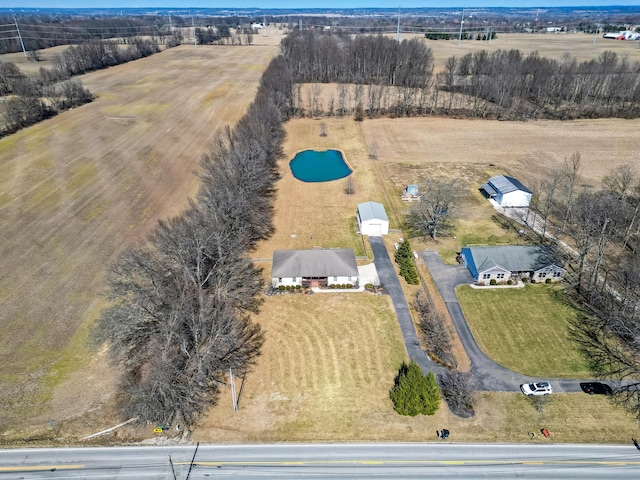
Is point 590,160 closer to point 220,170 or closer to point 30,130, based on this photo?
point 220,170

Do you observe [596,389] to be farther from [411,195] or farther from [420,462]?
[411,195]

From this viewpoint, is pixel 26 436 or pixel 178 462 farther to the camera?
pixel 26 436

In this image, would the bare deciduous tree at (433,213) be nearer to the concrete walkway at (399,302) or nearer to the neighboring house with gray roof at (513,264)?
the concrete walkway at (399,302)

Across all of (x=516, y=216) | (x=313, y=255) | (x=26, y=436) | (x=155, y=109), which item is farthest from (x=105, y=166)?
(x=516, y=216)

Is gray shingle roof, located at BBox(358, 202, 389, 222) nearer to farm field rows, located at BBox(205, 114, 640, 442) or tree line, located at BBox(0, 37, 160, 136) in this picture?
farm field rows, located at BBox(205, 114, 640, 442)

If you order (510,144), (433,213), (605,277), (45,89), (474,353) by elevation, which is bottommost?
(474,353)

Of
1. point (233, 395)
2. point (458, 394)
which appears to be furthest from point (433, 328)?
point (233, 395)
